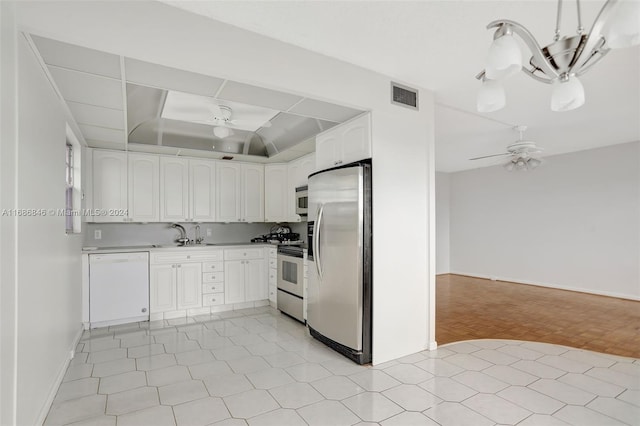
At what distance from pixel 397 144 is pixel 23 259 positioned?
2.82 m

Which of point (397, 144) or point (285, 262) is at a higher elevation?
point (397, 144)

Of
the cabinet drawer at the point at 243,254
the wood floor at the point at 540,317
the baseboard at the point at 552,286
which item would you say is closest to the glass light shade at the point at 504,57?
the wood floor at the point at 540,317

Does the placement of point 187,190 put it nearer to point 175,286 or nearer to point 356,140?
point 175,286

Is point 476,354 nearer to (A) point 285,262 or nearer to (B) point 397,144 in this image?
(B) point 397,144

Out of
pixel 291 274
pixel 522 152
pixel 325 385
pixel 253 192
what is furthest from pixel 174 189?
pixel 522 152

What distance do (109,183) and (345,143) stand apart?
3.21 m

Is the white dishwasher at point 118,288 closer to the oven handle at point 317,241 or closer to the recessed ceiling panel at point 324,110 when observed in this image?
the oven handle at point 317,241

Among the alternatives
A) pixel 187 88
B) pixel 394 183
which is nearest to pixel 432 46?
pixel 394 183

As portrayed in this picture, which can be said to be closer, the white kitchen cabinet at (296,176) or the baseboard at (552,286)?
the white kitchen cabinet at (296,176)

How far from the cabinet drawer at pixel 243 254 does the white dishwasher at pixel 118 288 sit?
→ 1043mm

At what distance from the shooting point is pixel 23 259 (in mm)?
1777

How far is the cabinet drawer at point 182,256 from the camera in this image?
14.1ft

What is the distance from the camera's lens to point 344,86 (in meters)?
2.77

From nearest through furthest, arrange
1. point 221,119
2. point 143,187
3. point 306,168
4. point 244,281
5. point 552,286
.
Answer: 1. point 221,119
2. point 143,187
3. point 306,168
4. point 244,281
5. point 552,286
